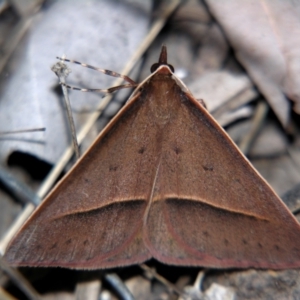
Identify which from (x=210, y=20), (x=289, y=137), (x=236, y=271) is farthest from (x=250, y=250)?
(x=210, y=20)

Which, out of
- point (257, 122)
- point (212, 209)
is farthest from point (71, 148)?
point (257, 122)

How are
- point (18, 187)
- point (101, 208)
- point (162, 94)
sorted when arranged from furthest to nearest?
point (18, 187)
point (162, 94)
point (101, 208)

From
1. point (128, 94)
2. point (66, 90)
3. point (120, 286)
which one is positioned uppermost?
point (128, 94)

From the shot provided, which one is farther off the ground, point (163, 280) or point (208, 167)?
point (208, 167)

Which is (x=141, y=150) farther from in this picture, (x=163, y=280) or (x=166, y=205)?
(x=163, y=280)

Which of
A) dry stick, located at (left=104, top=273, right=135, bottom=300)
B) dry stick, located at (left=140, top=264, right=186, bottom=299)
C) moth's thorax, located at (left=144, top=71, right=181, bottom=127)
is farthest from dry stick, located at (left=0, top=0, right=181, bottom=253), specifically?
dry stick, located at (left=140, top=264, right=186, bottom=299)

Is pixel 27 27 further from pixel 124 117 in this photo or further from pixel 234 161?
pixel 234 161

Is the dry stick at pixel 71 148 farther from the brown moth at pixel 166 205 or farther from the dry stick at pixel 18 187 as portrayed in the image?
the brown moth at pixel 166 205
